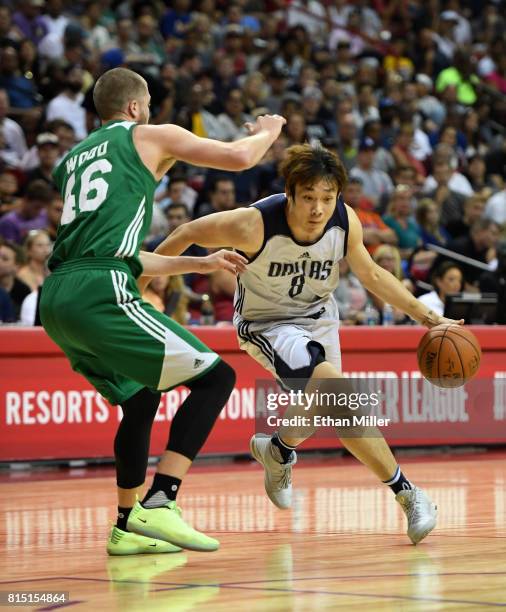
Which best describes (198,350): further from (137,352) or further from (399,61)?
(399,61)

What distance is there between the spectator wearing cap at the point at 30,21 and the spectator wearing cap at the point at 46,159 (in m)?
3.37

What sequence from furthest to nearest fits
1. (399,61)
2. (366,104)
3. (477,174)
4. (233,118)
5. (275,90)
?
(399,61)
(366,104)
(477,174)
(275,90)
(233,118)

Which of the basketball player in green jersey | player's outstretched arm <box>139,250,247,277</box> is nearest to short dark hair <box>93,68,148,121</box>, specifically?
the basketball player in green jersey

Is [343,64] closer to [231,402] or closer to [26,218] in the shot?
[26,218]

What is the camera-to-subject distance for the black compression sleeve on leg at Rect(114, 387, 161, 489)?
227 inches

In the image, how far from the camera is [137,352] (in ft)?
17.4

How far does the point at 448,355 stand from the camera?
21.6 feet

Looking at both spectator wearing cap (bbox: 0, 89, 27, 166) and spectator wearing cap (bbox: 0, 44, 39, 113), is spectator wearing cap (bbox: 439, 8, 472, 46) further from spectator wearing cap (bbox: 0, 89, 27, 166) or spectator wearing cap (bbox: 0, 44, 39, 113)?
spectator wearing cap (bbox: 0, 89, 27, 166)

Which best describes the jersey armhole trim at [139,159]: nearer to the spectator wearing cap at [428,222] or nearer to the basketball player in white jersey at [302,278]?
the basketball player in white jersey at [302,278]

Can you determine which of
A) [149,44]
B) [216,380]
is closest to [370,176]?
[149,44]

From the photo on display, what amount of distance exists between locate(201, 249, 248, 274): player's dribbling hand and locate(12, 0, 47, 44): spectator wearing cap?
1137 cm

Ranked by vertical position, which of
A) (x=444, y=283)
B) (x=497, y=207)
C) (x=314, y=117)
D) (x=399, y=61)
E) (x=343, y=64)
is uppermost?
(x=399, y=61)

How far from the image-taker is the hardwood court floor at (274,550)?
4.53 metres

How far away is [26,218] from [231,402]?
314 cm
